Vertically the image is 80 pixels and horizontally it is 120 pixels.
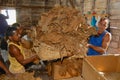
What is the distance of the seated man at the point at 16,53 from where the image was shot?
203 cm

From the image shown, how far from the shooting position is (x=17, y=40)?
2.10 metres

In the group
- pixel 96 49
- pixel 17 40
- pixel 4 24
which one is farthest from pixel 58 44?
pixel 4 24

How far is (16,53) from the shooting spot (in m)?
2.02

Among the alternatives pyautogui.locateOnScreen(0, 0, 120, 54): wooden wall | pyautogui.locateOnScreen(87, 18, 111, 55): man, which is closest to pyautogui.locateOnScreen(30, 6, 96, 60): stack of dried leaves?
pyautogui.locateOnScreen(87, 18, 111, 55): man

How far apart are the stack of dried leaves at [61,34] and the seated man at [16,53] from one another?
253 mm

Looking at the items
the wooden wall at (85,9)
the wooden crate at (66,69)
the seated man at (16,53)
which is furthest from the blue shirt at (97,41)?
the wooden wall at (85,9)

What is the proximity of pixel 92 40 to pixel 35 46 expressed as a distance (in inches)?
45.8

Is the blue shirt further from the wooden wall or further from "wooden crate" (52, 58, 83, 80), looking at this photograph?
the wooden wall

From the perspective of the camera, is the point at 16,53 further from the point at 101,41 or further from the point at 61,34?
the point at 101,41

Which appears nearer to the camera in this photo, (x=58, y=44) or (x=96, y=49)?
(x=58, y=44)

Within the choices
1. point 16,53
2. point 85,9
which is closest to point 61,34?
point 16,53

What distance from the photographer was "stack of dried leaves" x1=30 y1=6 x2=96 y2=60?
1.77 meters

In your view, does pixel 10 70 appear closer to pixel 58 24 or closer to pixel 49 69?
pixel 49 69

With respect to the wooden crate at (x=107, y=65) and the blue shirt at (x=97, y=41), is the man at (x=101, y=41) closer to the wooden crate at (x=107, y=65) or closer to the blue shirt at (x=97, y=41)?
the blue shirt at (x=97, y=41)
